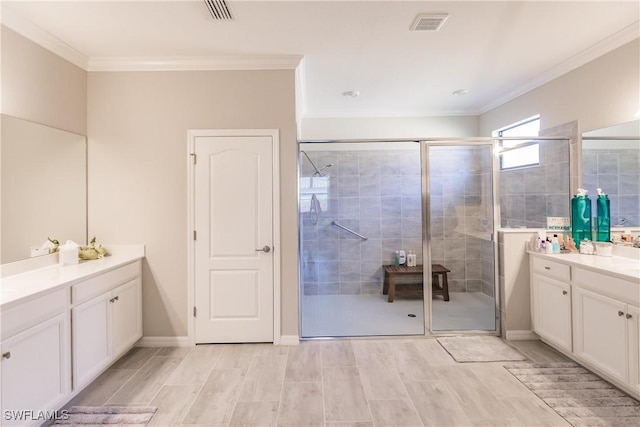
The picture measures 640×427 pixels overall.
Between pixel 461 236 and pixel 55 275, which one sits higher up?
pixel 461 236

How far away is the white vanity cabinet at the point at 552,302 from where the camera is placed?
2.59 meters

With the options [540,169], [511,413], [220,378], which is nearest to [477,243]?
[540,169]

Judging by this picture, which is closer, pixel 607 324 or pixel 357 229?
pixel 607 324

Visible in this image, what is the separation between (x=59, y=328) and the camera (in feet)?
6.42

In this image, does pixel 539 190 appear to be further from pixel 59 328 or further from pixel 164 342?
pixel 59 328

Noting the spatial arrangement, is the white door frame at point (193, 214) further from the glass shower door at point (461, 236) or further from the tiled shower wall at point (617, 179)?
the tiled shower wall at point (617, 179)

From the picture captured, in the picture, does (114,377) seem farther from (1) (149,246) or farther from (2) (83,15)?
(2) (83,15)

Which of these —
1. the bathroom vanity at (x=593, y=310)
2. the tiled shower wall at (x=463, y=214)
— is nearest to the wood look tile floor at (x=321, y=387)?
the bathroom vanity at (x=593, y=310)

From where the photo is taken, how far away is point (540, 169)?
3.32 metres

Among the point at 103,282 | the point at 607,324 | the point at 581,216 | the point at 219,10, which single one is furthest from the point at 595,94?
the point at 103,282

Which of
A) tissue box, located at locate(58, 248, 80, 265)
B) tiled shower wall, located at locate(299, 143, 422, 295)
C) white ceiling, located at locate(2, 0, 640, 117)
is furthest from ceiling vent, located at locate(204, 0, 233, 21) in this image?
tissue box, located at locate(58, 248, 80, 265)

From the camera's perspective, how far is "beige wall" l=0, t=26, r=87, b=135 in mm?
2293

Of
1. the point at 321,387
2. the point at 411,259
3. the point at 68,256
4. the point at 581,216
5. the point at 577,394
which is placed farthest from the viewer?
the point at 411,259

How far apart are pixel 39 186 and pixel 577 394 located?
4.29m
